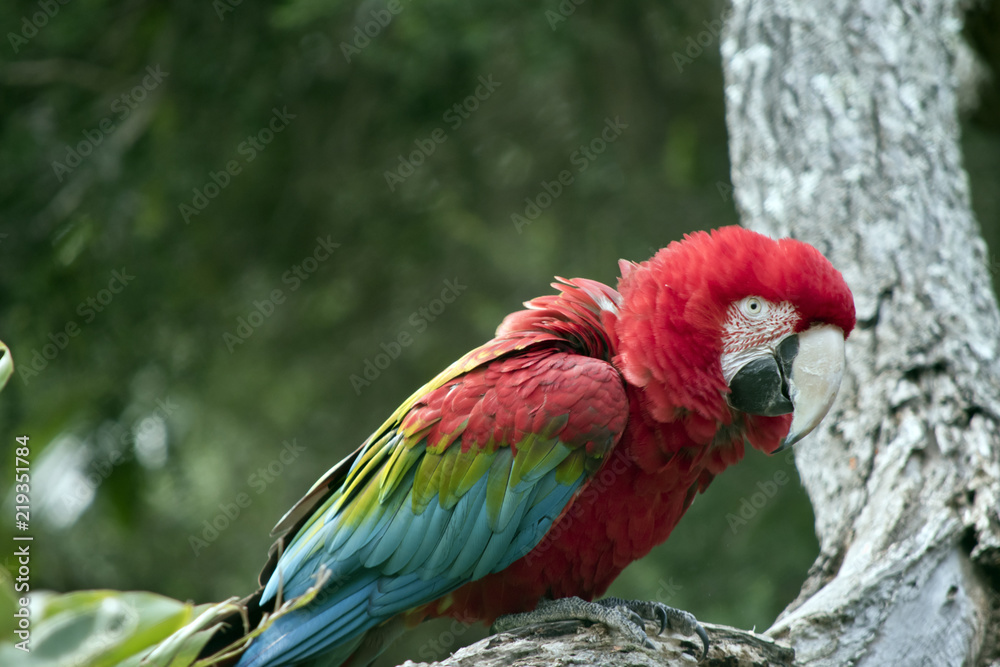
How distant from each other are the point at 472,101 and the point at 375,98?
1.57 feet

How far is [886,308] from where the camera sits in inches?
107

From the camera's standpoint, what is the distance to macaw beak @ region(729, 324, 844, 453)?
203cm

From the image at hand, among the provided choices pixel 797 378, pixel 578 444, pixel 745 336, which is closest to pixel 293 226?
pixel 578 444

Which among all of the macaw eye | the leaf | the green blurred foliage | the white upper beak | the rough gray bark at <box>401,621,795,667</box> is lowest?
the rough gray bark at <box>401,621,795,667</box>

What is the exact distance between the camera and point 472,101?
157 inches

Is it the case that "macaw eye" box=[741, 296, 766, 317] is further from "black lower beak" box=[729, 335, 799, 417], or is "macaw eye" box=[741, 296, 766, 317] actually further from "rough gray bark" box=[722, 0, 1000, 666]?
"rough gray bark" box=[722, 0, 1000, 666]

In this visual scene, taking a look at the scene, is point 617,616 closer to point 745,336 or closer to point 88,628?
point 745,336

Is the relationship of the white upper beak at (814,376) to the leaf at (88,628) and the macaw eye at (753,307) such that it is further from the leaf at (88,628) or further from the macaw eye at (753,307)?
the leaf at (88,628)

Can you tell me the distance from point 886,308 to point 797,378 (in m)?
0.88

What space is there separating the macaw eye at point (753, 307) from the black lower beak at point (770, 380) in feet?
0.33

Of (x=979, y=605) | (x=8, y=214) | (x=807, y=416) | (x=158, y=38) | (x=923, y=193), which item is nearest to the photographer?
(x=807, y=416)

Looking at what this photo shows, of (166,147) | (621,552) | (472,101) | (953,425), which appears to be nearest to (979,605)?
(953,425)

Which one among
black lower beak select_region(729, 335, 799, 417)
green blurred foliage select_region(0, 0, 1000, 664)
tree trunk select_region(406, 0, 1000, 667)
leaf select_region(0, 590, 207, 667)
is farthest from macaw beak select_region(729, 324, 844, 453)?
green blurred foliage select_region(0, 0, 1000, 664)

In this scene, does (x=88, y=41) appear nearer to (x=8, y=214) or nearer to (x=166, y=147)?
(x=166, y=147)
